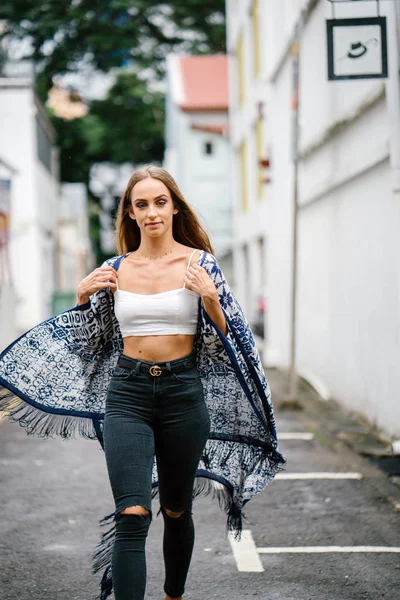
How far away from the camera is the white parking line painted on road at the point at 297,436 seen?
29.5 feet

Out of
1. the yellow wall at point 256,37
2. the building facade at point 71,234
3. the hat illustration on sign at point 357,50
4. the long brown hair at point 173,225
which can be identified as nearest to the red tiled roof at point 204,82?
the building facade at point 71,234

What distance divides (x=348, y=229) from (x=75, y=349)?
644 centimetres

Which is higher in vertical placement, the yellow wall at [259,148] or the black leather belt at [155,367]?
the yellow wall at [259,148]

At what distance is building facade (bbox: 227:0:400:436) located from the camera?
8383 mm

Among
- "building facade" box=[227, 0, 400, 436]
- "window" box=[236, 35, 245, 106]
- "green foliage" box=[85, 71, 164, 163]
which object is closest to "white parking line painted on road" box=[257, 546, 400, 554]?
"building facade" box=[227, 0, 400, 436]

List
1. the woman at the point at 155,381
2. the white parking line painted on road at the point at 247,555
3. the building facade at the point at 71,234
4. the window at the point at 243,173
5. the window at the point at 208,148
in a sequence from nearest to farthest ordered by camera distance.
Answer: the woman at the point at 155,381 → the white parking line painted on road at the point at 247,555 → the window at the point at 243,173 → the window at the point at 208,148 → the building facade at the point at 71,234

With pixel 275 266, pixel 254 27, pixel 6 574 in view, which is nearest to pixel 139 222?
pixel 6 574

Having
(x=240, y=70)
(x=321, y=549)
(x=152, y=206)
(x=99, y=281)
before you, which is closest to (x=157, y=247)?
(x=152, y=206)

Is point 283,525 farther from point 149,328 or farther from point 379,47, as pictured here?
point 379,47

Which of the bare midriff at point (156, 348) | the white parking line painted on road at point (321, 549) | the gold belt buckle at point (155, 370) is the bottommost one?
the white parking line painted on road at point (321, 549)

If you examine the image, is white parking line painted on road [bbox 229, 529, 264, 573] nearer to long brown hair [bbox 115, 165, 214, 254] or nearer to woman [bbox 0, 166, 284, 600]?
woman [bbox 0, 166, 284, 600]

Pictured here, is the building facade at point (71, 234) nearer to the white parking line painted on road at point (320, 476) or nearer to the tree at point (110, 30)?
the tree at point (110, 30)

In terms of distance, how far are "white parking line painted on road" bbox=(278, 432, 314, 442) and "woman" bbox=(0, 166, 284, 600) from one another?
465cm

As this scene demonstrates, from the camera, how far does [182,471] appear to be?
12.5 ft
